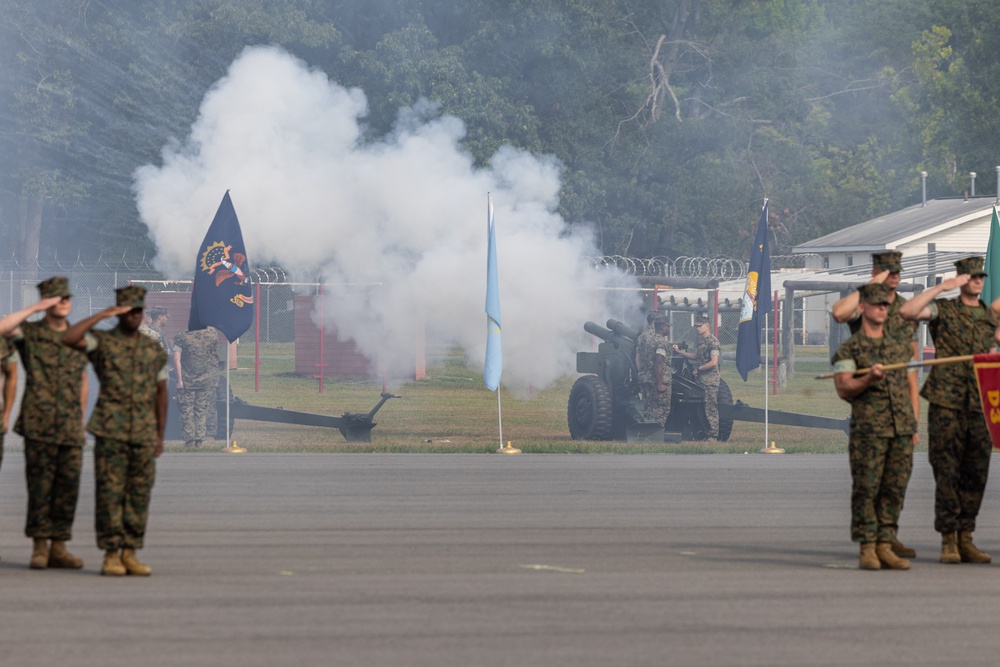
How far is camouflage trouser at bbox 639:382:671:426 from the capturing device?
914 inches

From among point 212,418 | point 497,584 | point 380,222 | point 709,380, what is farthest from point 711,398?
point 497,584

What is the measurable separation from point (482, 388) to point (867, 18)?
4196 centimetres

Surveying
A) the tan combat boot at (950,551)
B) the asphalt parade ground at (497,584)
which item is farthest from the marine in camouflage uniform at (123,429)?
the tan combat boot at (950,551)

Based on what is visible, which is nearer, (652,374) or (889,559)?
(889,559)

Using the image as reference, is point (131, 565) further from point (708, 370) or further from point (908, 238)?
point (908, 238)

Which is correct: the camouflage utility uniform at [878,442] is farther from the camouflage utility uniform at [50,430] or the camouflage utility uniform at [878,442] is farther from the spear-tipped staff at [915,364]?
the camouflage utility uniform at [50,430]

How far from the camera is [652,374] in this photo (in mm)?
23094

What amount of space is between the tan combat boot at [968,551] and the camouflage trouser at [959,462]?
2.8 inches

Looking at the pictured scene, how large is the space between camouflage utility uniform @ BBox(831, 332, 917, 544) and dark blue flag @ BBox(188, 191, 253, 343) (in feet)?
39.0

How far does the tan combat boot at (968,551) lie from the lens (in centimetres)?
1113

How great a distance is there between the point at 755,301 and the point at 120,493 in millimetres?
14296

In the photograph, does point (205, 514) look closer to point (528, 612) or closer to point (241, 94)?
point (528, 612)

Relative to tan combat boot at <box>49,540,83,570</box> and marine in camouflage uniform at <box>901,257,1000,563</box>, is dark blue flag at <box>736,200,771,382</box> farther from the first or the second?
tan combat boot at <box>49,540,83,570</box>

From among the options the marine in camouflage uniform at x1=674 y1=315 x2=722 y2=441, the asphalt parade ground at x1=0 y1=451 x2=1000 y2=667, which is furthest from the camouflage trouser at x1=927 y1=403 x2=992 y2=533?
the marine in camouflage uniform at x1=674 y1=315 x2=722 y2=441
